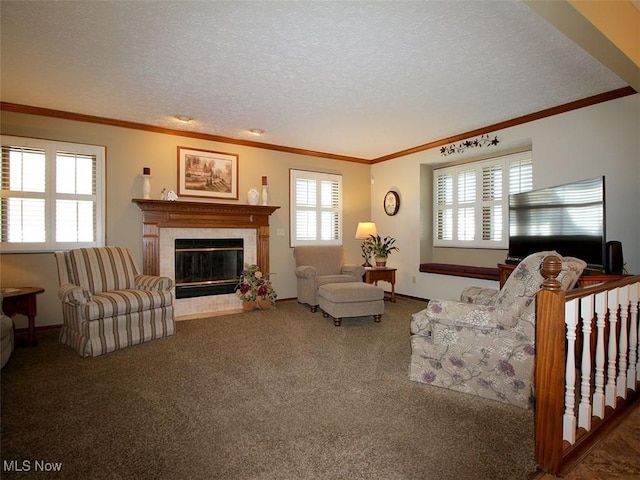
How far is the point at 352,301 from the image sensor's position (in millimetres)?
4141

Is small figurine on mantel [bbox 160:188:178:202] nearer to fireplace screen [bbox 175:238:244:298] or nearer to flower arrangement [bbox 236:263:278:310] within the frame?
fireplace screen [bbox 175:238:244:298]

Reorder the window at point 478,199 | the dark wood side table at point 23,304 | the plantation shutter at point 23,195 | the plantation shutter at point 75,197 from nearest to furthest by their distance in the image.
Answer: the dark wood side table at point 23,304, the plantation shutter at point 23,195, the plantation shutter at point 75,197, the window at point 478,199

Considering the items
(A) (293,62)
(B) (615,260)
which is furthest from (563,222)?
(A) (293,62)

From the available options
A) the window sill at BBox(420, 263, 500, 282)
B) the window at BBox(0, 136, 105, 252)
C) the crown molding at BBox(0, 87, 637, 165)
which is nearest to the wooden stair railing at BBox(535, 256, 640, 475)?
the crown molding at BBox(0, 87, 637, 165)

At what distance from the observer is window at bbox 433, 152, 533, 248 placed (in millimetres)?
4820

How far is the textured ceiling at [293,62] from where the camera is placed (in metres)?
2.26

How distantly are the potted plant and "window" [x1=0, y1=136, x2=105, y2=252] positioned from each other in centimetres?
407

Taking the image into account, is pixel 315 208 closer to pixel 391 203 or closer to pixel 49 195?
pixel 391 203

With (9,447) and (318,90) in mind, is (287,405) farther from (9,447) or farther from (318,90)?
(318,90)

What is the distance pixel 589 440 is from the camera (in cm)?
169

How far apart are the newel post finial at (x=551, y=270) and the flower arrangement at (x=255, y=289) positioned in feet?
13.1

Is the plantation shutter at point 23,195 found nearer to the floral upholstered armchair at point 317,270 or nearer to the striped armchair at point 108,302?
the striped armchair at point 108,302

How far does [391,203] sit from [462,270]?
1816mm

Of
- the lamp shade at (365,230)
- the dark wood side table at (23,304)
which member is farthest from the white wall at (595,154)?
the dark wood side table at (23,304)
